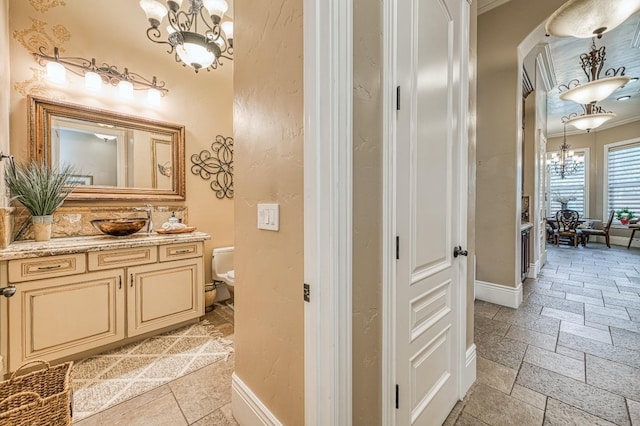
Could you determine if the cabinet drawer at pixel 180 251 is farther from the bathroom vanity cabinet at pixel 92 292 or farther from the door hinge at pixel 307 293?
the door hinge at pixel 307 293

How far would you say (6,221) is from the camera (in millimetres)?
1813

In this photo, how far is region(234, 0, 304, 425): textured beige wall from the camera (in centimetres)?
105

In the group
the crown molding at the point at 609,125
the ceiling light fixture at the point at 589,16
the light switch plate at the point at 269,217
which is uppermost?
the crown molding at the point at 609,125

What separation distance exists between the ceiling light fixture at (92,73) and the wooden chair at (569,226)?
951 centimetres

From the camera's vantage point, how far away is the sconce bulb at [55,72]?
2155 millimetres

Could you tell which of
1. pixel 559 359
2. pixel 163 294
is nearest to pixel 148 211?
pixel 163 294

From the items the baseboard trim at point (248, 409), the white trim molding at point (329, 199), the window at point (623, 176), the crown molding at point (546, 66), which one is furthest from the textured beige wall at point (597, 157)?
the baseboard trim at point (248, 409)

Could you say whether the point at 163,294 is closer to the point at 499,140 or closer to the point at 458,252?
the point at 458,252

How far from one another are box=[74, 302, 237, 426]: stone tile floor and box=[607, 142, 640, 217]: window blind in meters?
10.0

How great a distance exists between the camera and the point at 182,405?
162 centimetres

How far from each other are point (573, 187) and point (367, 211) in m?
10.2

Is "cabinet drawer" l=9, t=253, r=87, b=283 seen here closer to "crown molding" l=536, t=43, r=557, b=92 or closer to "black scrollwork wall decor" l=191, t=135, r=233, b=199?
"black scrollwork wall decor" l=191, t=135, r=233, b=199

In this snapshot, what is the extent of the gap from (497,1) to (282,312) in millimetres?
4001

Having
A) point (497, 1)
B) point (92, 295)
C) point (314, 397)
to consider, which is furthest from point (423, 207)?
point (497, 1)
